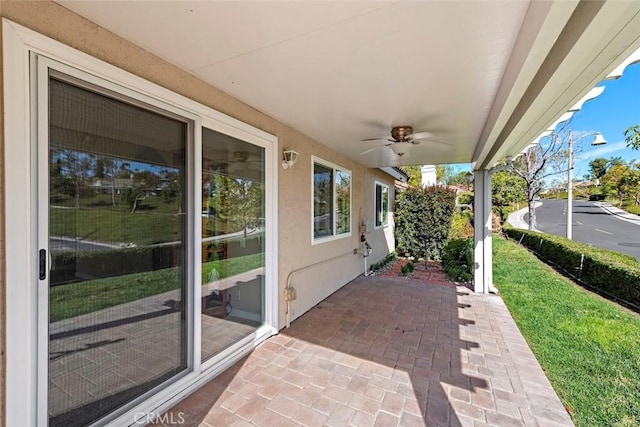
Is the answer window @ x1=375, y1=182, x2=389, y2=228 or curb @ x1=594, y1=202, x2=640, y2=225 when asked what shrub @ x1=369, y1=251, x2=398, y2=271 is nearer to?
window @ x1=375, y1=182, x2=389, y2=228

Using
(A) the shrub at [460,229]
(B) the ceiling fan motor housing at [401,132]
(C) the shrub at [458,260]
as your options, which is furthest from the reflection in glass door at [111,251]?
(A) the shrub at [460,229]

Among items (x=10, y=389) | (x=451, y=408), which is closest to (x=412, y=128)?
(x=451, y=408)

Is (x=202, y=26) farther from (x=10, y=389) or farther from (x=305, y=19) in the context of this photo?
(x=10, y=389)

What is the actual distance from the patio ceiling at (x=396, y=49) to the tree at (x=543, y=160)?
40.2ft

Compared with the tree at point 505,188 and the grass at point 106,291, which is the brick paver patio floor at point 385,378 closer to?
the grass at point 106,291

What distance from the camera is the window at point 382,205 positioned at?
9.02 meters

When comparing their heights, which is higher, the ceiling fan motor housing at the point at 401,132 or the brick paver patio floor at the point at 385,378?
the ceiling fan motor housing at the point at 401,132

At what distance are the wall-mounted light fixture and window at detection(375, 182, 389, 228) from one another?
17.4 ft

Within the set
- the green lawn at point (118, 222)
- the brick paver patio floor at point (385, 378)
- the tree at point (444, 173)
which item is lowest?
the brick paver patio floor at point (385, 378)

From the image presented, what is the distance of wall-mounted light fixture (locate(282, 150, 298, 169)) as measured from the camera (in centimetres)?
398

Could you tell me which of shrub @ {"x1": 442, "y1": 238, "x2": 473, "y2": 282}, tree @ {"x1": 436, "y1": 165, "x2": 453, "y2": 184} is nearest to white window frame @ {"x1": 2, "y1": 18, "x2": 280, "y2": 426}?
shrub @ {"x1": 442, "y1": 238, "x2": 473, "y2": 282}

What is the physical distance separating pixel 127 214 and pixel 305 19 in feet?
6.16

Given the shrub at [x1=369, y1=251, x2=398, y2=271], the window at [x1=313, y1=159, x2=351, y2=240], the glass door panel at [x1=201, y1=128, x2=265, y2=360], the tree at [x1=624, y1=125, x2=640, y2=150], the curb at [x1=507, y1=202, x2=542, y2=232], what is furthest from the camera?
the curb at [x1=507, y1=202, x2=542, y2=232]

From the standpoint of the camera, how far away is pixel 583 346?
353 cm
